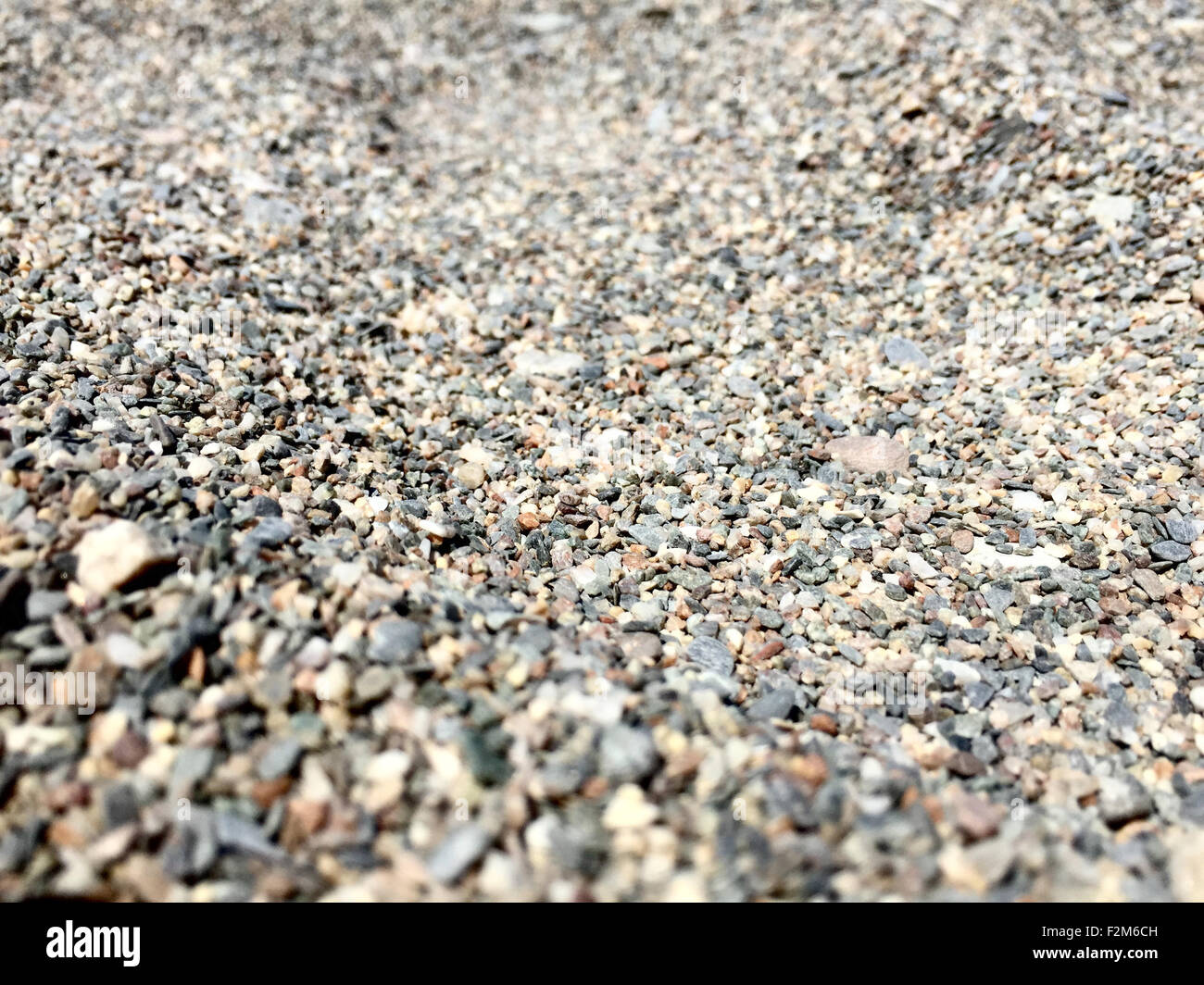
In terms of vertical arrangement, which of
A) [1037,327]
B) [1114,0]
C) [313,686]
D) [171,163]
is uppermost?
[1114,0]

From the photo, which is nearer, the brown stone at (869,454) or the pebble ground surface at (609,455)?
the pebble ground surface at (609,455)

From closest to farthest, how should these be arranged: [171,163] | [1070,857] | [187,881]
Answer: [187,881], [1070,857], [171,163]

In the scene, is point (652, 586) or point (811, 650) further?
point (652, 586)

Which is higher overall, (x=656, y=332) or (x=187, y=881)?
(x=656, y=332)

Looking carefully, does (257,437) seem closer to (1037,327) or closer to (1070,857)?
(1070,857)

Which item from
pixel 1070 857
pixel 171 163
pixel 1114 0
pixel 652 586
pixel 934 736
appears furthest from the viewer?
pixel 1114 0

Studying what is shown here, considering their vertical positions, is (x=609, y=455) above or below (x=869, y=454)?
below

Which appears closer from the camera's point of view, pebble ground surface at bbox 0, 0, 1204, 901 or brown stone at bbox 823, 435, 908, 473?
pebble ground surface at bbox 0, 0, 1204, 901
